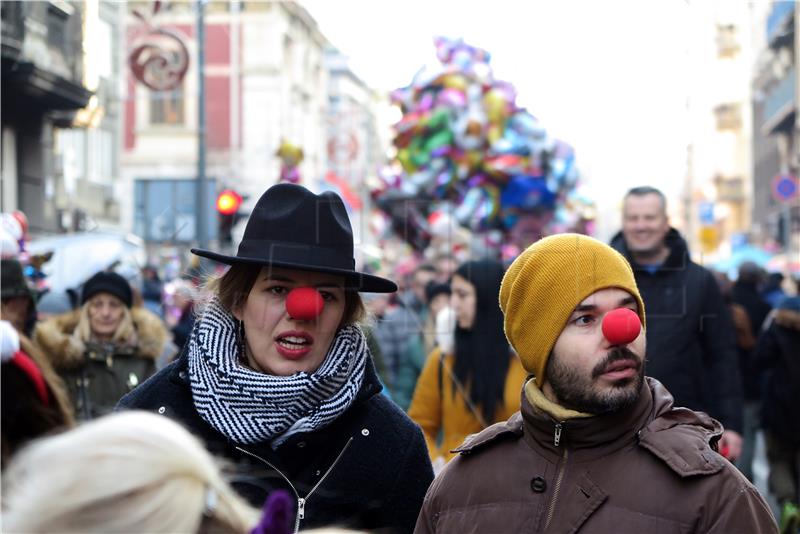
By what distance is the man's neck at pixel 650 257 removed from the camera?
534 cm

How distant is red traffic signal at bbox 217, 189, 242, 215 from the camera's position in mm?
9734

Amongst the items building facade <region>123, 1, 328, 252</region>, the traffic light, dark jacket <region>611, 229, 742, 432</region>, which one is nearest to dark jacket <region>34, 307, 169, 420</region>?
dark jacket <region>611, 229, 742, 432</region>

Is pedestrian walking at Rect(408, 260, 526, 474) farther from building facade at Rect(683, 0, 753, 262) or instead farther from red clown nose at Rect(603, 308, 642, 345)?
building facade at Rect(683, 0, 753, 262)

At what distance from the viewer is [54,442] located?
1597 millimetres

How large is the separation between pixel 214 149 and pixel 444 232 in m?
16.4

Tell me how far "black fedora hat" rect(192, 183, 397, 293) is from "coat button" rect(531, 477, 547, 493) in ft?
2.50

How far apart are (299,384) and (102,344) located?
3.74 meters

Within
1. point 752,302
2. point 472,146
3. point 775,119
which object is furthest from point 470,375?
point 775,119

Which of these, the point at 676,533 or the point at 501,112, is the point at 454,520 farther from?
the point at 501,112

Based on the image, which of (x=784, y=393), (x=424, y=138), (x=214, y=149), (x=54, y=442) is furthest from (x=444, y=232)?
(x=214, y=149)

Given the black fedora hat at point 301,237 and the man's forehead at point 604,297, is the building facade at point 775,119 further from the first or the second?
the man's forehead at point 604,297

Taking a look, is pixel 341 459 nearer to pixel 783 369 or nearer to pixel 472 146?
pixel 783 369

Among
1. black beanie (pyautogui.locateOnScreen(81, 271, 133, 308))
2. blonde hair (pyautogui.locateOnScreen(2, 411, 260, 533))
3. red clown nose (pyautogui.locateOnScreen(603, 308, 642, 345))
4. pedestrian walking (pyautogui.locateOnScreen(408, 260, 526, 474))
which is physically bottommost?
pedestrian walking (pyautogui.locateOnScreen(408, 260, 526, 474))

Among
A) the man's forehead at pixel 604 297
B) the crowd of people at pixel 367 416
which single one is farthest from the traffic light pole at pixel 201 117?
the man's forehead at pixel 604 297
